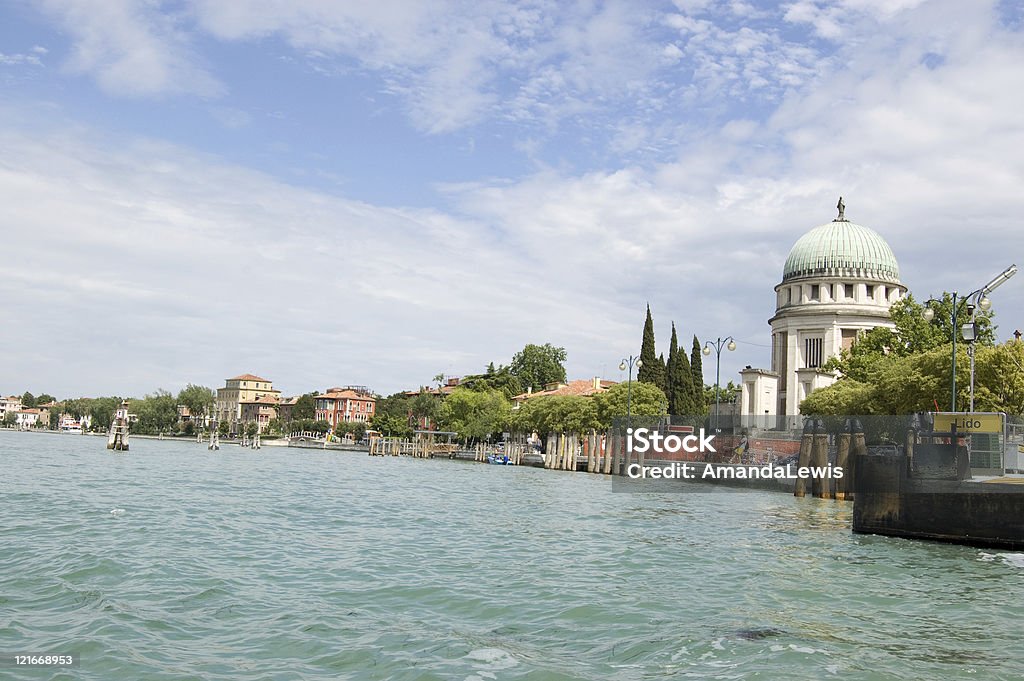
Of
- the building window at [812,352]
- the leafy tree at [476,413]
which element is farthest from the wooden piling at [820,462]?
the leafy tree at [476,413]

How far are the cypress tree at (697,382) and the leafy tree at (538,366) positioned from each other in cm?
3153

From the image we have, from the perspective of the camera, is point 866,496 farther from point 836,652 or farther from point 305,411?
point 305,411

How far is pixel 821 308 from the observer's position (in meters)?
73.3

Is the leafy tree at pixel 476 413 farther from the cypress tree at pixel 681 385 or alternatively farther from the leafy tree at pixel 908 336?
the leafy tree at pixel 908 336

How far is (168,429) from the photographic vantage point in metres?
143

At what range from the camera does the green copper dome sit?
74688 millimetres

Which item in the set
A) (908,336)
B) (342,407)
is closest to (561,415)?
(908,336)

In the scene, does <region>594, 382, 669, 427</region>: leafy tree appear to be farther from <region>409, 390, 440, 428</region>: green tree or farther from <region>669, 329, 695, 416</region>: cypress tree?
<region>409, 390, 440, 428</region>: green tree

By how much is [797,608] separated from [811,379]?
63.2 meters

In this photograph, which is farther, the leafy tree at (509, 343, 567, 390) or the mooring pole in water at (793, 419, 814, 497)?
the leafy tree at (509, 343, 567, 390)

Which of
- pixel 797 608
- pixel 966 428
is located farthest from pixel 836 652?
pixel 966 428

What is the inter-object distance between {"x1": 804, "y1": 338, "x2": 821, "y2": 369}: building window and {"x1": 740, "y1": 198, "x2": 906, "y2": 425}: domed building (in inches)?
0.9

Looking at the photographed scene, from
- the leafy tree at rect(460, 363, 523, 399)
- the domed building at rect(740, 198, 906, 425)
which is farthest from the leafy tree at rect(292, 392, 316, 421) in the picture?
the domed building at rect(740, 198, 906, 425)

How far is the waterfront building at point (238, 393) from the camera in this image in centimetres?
17312
